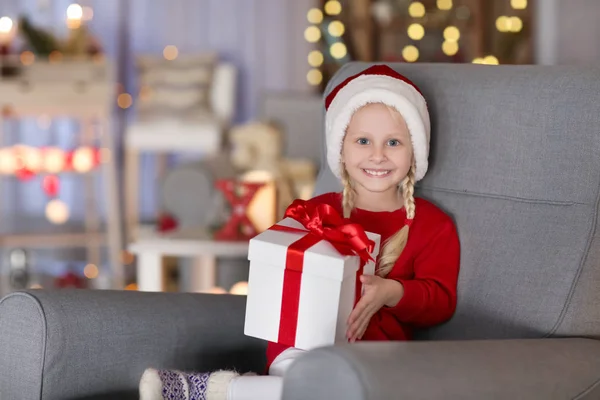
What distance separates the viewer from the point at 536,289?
145 centimetres

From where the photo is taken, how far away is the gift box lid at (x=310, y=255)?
1298 mm

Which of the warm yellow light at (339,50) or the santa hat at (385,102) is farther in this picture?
the warm yellow light at (339,50)

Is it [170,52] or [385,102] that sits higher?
[385,102]

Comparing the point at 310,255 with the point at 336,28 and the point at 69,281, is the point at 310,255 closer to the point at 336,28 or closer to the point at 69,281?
the point at 69,281

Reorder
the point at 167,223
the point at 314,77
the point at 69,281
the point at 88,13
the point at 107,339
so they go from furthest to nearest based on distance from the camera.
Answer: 1. the point at 314,77
2. the point at 88,13
3. the point at 69,281
4. the point at 167,223
5. the point at 107,339

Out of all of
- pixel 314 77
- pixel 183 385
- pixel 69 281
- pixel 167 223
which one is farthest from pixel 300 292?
pixel 314 77

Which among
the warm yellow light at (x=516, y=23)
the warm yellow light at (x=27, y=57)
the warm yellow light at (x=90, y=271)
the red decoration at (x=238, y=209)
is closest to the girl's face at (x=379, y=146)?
the red decoration at (x=238, y=209)

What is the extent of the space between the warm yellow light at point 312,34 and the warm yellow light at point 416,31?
1.87 ft

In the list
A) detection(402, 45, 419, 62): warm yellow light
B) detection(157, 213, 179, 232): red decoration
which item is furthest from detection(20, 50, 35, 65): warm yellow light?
detection(402, 45, 419, 62): warm yellow light

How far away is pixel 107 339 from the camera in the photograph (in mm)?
1460

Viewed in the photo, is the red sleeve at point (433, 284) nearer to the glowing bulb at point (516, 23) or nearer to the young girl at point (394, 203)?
the young girl at point (394, 203)

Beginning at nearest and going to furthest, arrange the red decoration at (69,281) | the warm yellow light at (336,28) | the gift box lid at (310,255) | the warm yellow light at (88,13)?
the gift box lid at (310,255) < the red decoration at (69,281) < the warm yellow light at (88,13) < the warm yellow light at (336,28)

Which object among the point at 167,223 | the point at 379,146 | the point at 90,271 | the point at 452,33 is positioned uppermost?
the point at 452,33

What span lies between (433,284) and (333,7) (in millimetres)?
4443
